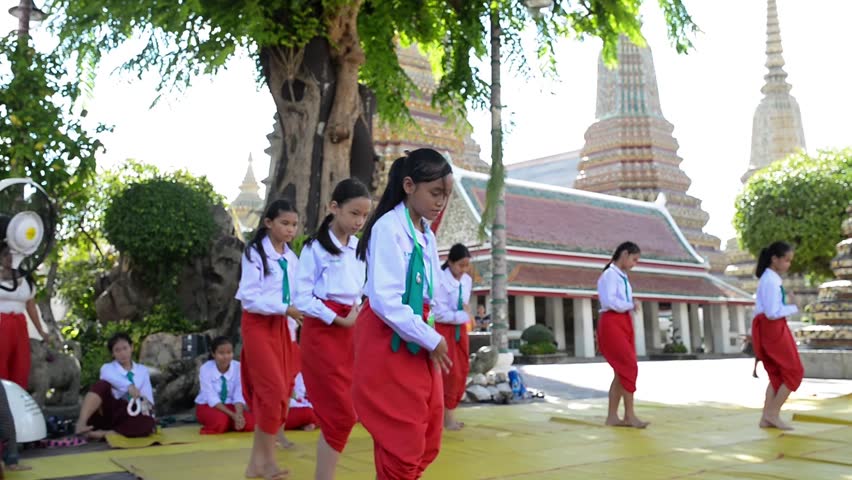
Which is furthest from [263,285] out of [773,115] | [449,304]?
[773,115]

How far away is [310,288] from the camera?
421 centimetres

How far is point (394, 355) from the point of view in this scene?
9.00ft

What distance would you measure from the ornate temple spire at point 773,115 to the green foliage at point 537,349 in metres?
26.7

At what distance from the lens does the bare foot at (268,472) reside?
14.5ft

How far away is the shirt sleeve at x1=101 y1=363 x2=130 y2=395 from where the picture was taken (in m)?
6.62

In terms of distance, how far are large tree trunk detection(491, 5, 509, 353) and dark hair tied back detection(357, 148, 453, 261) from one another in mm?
7643

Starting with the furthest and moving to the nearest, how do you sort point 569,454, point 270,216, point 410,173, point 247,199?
1. point 247,199
2. point 569,454
3. point 270,216
4. point 410,173

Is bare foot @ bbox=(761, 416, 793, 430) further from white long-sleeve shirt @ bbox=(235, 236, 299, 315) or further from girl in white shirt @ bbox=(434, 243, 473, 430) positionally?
white long-sleeve shirt @ bbox=(235, 236, 299, 315)

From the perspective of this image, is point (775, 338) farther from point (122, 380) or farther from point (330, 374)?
point (122, 380)

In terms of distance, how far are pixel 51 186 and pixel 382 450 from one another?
8.54 meters

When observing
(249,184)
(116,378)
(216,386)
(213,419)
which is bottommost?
(213,419)

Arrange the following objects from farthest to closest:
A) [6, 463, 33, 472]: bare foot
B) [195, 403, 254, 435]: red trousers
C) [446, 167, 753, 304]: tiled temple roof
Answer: [446, 167, 753, 304]: tiled temple roof < [195, 403, 254, 435]: red trousers < [6, 463, 33, 472]: bare foot

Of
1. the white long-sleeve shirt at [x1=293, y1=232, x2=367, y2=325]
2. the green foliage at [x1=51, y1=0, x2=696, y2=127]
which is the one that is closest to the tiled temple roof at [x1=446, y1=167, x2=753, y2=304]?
the green foliage at [x1=51, y1=0, x2=696, y2=127]

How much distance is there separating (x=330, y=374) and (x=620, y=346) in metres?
3.44
